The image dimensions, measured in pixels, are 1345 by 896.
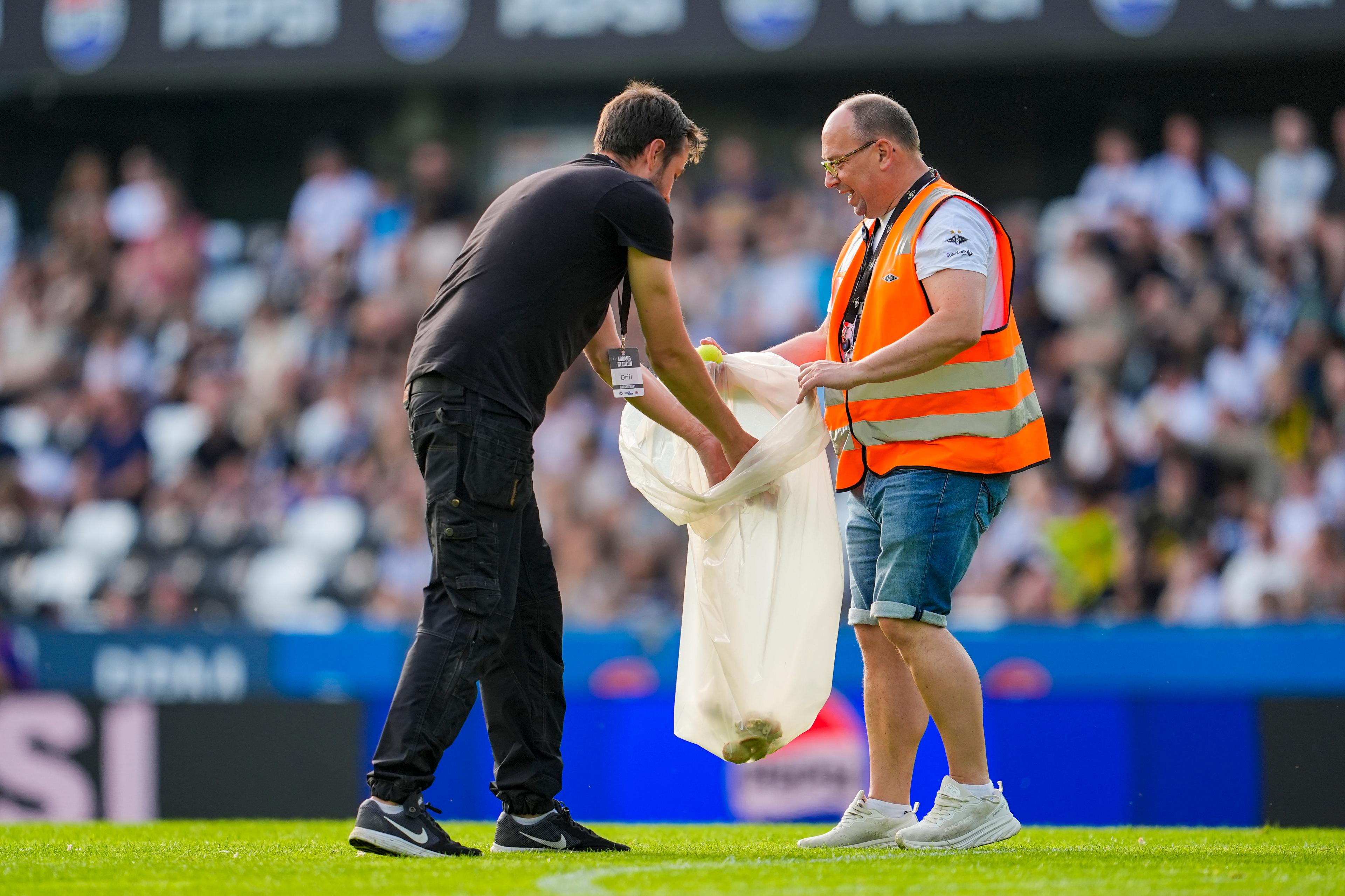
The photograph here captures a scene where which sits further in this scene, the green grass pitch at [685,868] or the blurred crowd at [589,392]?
the blurred crowd at [589,392]

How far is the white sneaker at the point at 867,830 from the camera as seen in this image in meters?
4.44

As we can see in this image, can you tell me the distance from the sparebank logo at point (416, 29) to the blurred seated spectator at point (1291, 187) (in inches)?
233

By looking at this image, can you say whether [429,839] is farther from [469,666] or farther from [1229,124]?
[1229,124]

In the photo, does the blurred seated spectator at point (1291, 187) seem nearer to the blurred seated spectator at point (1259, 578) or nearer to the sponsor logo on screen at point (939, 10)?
the sponsor logo on screen at point (939, 10)

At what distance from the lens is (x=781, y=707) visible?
458 centimetres

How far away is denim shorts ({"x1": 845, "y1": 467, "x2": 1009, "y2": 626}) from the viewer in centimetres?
424

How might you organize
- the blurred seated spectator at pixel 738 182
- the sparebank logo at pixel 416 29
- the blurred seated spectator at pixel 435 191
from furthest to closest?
the blurred seated spectator at pixel 435 191
the blurred seated spectator at pixel 738 182
the sparebank logo at pixel 416 29

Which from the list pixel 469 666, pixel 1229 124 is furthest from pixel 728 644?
pixel 1229 124

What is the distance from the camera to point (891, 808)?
4473mm

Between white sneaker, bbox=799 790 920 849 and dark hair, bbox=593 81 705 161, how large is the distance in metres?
1.93

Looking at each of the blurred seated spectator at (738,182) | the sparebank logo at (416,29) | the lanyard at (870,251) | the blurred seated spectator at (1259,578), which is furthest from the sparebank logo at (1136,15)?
the lanyard at (870,251)

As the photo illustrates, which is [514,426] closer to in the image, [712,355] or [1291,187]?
[712,355]

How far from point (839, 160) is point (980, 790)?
1.83 m

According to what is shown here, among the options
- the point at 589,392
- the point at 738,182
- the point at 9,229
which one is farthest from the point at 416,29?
the point at 9,229
